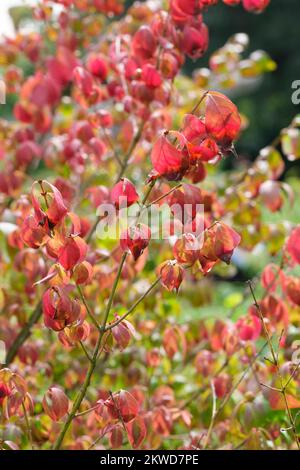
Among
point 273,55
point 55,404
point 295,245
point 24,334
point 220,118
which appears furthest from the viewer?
point 273,55

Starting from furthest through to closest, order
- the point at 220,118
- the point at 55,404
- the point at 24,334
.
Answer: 1. the point at 24,334
2. the point at 55,404
3. the point at 220,118

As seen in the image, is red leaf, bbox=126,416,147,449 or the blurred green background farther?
the blurred green background

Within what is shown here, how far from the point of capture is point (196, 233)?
4.69 ft

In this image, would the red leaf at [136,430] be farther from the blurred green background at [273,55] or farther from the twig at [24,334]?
the blurred green background at [273,55]

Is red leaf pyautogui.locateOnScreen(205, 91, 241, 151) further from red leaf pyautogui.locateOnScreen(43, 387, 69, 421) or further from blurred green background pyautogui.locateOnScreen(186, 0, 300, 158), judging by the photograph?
blurred green background pyautogui.locateOnScreen(186, 0, 300, 158)

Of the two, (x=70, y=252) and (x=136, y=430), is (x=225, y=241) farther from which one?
(x=136, y=430)

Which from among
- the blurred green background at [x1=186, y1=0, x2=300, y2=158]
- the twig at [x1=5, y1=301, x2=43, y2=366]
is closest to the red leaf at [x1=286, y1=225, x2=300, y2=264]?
the twig at [x1=5, y1=301, x2=43, y2=366]

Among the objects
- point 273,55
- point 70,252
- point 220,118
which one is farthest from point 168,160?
point 273,55

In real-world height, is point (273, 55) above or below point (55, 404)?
above

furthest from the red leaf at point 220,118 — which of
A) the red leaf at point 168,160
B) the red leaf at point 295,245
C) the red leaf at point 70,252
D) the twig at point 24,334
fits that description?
the twig at point 24,334

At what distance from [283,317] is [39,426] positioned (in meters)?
0.68

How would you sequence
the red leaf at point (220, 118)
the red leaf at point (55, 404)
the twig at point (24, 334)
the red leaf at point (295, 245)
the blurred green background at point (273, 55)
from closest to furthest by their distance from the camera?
the red leaf at point (220, 118), the red leaf at point (55, 404), the red leaf at point (295, 245), the twig at point (24, 334), the blurred green background at point (273, 55)

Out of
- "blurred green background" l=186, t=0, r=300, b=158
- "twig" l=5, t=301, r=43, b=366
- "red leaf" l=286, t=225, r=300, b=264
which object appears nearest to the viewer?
"red leaf" l=286, t=225, r=300, b=264

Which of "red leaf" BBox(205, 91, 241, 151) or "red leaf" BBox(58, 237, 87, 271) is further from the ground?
"red leaf" BBox(205, 91, 241, 151)
